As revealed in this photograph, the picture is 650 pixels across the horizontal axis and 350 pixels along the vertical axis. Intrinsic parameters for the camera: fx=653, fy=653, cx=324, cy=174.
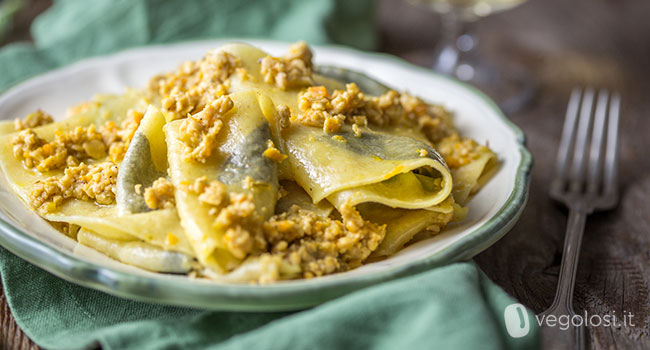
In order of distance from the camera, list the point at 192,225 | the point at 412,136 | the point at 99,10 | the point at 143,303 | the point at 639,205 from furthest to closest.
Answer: the point at 99,10 < the point at 639,205 < the point at 412,136 < the point at 143,303 < the point at 192,225

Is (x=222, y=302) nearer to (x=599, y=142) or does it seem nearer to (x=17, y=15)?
(x=599, y=142)

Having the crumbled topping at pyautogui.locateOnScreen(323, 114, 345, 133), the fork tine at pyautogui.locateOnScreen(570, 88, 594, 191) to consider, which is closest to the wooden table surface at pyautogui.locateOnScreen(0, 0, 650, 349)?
the fork tine at pyautogui.locateOnScreen(570, 88, 594, 191)

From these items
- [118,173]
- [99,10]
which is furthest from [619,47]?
[118,173]

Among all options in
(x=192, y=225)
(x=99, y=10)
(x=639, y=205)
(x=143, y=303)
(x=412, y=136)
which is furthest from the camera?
(x=99, y=10)

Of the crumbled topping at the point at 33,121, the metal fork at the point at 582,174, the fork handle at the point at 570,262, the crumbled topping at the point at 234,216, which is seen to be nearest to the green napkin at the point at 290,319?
the crumbled topping at the point at 234,216

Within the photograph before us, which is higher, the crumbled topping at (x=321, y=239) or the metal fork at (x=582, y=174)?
the crumbled topping at (x=321, y=239)

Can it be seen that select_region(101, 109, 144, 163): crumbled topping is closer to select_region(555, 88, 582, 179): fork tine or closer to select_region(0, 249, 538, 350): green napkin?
select_region(0, 249, 538, 350): green napkin

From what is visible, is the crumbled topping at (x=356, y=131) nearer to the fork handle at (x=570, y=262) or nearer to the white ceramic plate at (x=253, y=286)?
the white ceramic plate at (x=253, y=286)
